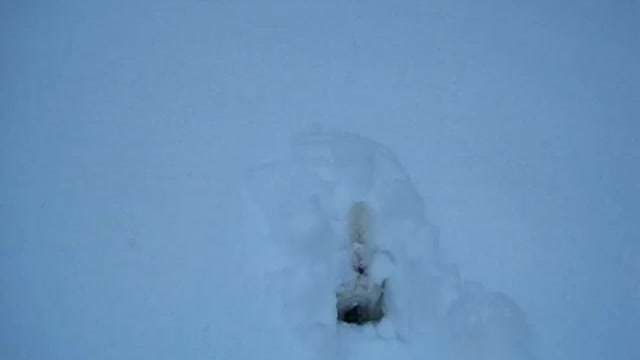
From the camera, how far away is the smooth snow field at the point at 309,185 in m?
1.62

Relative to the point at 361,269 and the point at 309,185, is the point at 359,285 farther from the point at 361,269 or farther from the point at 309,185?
the point at 309,185

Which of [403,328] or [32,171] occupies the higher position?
[32,171]

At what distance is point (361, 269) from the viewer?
1822 millimetres

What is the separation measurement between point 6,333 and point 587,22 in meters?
2.63

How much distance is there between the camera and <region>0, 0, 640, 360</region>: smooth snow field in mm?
1622

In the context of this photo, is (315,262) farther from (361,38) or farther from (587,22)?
(587,22)

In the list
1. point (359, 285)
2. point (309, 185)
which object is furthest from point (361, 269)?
point (309, 185)

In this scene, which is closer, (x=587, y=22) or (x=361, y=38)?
(x=361, y=38)

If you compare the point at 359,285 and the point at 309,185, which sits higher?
the point at 309,185

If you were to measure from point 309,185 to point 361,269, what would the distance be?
38cm

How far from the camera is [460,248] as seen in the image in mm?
1798

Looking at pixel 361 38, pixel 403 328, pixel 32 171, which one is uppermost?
pixel 361 38

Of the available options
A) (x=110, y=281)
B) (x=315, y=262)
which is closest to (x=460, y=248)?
(x=315, y=262)

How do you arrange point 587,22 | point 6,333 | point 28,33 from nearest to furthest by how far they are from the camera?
1. point 6,333
2. point 28,33
3. point 587,22
